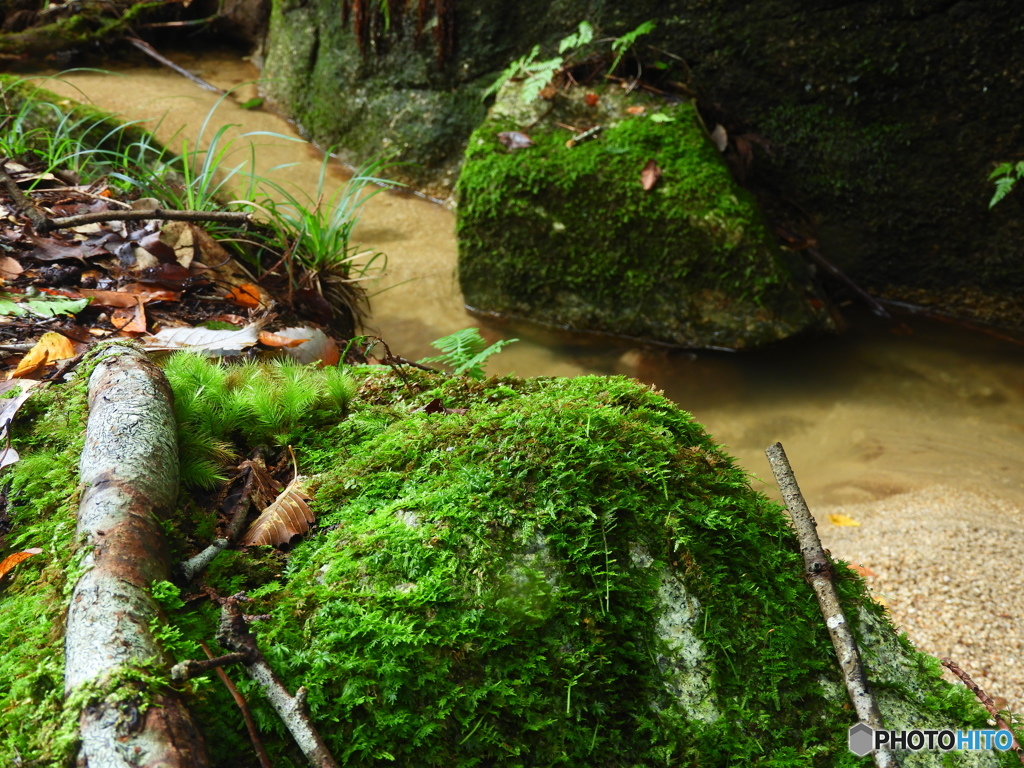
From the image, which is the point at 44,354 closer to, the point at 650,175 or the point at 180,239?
the point at 180,239

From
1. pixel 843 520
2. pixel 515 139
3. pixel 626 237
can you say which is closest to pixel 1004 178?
pixel 626 237

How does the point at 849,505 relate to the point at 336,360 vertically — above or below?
below

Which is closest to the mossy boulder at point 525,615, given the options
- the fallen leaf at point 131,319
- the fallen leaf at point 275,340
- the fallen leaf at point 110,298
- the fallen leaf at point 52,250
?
the fallen leaf at point 275,340

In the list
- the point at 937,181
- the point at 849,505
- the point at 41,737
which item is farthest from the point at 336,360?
the point at 937,181

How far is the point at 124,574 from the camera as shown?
54.6 inches

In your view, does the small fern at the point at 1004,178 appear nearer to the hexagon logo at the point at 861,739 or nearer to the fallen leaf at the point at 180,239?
the hexagon logo at the point at 861,739

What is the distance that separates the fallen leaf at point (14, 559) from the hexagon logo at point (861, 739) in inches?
70.0

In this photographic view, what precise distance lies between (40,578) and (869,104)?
5795 millimetres

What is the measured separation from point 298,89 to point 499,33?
8.10ft

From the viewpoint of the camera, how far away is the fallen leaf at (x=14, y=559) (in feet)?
5.31

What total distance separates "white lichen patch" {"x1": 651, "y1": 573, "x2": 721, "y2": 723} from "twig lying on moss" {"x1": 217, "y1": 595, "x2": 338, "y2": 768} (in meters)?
0.71

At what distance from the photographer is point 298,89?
765cm

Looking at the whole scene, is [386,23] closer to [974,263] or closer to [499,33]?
[499,33]

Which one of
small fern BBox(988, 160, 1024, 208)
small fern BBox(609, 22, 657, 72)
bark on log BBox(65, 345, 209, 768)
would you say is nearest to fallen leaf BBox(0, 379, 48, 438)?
bark on log BBox(65, 345, 209, 768)
